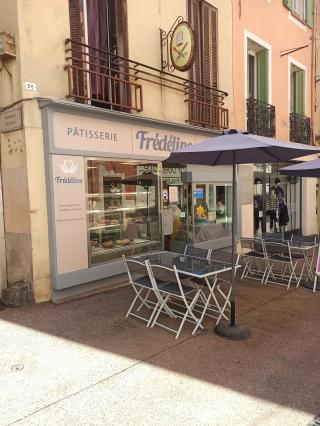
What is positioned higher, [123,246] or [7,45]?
[7,45]

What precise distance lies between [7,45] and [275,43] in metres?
8.65

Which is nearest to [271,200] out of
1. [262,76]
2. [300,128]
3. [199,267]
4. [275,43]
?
[300,128]

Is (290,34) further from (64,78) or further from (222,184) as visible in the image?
(64,78)

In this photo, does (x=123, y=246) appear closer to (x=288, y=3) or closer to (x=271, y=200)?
(x=271, y=200)

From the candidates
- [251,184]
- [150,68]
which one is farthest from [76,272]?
[251,184]

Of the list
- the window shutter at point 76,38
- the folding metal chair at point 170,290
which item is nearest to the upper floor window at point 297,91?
the window shutter at point 76,38

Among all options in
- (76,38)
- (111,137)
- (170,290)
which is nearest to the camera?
(170,290)

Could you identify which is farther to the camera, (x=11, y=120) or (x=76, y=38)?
(x=76, y=38)

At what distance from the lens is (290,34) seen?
470 inches

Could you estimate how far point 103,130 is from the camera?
633cm

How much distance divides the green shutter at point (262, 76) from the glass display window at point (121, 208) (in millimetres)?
5286

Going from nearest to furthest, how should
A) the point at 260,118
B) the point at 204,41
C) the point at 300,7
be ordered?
the point at 204,41 < the point at 260,118 < the point at 300,7

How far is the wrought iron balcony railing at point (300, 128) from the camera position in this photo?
1248cm

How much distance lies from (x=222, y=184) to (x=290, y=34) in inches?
245
